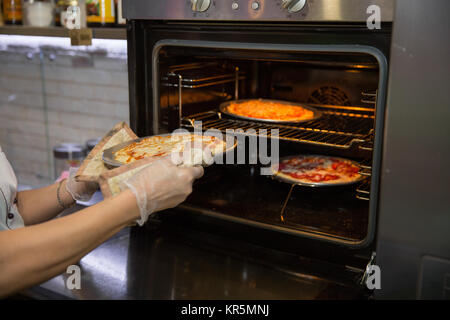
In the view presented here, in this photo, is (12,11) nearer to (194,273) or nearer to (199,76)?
(199,76)

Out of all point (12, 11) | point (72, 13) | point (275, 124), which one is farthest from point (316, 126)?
point (12, 11)

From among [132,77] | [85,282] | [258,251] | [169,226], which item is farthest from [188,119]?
[85,282]

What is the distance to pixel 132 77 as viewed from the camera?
1.55m

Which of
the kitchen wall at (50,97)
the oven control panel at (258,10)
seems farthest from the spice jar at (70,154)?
the oven control panel at (258,10)

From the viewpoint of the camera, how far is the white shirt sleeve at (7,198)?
125 cm

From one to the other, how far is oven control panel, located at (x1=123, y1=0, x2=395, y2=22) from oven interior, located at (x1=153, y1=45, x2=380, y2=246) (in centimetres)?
12

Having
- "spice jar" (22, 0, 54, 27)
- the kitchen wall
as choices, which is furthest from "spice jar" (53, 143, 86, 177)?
"spice jar" (22, 0, 54, 27)

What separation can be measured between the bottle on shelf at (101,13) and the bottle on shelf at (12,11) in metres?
0.47

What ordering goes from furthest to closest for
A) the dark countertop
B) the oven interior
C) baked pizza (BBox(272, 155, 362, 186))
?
1. baked pizza (BBox(272, 155, 362, 186))
2. the oven interior
3. the dark countertop

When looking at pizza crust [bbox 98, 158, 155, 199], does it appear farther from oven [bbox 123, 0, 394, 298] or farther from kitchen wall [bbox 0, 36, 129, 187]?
kitchen wall [bbox 0, 36, 129, 187]

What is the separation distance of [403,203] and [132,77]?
91 cm

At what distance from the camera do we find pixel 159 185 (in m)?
1.12

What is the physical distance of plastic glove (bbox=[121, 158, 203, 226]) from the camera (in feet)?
3.60
